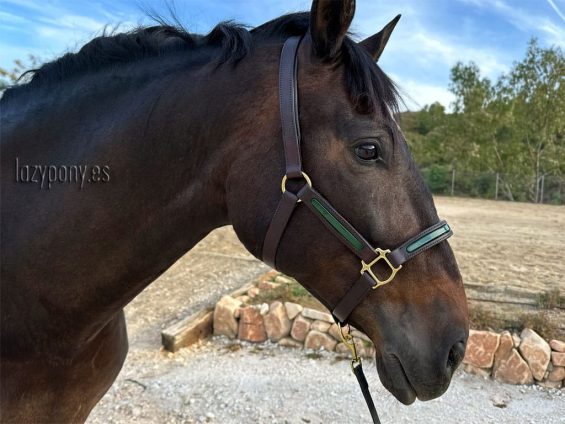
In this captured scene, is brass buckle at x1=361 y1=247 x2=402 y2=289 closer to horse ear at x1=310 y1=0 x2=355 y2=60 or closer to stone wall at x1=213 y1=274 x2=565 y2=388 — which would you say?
horse ear at x1=310 y1=0 x2=355 y2=60

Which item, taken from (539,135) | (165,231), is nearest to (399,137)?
(165,231)

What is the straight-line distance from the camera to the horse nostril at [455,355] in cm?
130

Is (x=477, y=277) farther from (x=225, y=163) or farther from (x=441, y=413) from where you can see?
(x=225, y=163)

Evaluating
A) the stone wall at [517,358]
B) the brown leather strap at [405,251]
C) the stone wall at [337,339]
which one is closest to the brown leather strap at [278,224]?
the brown leather strap at [405,251]

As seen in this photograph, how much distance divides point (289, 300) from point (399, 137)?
152 inches

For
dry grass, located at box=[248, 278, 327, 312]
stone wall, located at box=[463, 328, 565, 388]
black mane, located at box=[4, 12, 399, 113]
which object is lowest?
dry grass, located at box=[248, 278, 327, 312]

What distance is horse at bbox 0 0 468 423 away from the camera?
1292 mm

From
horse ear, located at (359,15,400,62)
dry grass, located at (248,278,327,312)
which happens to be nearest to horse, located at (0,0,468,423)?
horse ear, located at (359,15,400,62)

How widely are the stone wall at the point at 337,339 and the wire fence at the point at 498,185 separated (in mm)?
15806

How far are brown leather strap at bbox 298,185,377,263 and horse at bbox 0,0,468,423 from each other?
2cm

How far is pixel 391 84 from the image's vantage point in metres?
1.45

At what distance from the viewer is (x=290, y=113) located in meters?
1.28

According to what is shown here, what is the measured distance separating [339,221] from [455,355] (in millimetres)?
569

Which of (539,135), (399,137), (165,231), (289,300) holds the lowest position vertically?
(289,300)
